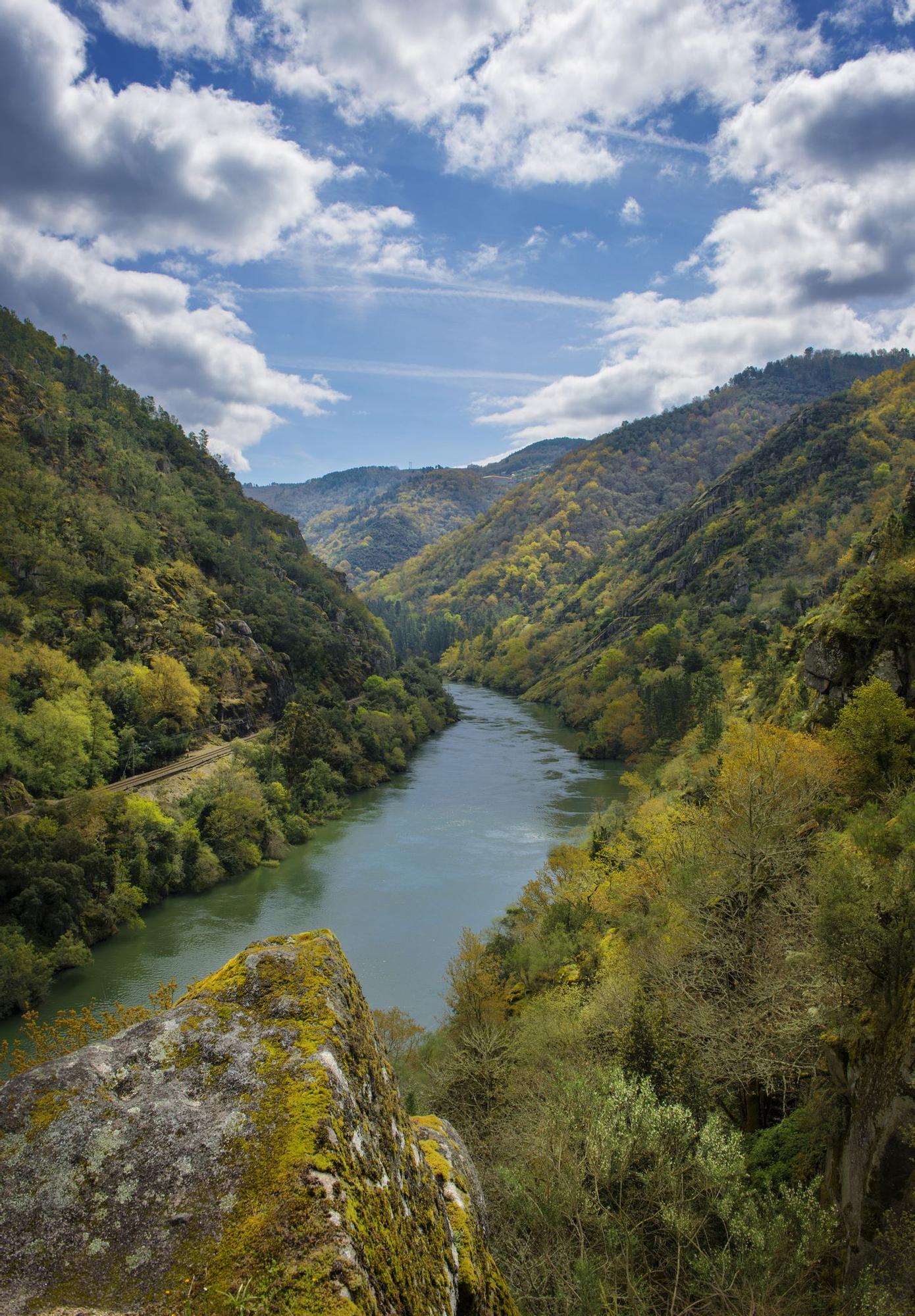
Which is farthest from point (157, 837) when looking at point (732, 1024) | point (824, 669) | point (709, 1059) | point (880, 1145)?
point (880, 1145)

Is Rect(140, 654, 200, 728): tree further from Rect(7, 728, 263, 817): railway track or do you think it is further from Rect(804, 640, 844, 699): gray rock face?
Rect(804, 640, 844, 699): gray rock face

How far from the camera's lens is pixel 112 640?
56.9 meters

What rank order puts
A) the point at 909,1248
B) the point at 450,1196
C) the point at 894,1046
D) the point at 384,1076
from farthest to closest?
1. the point at 894,1046
2. the point at 909,1248
3. the point at 450,1196
4. the point at 384,1076

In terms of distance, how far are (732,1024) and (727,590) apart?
91.7 meters

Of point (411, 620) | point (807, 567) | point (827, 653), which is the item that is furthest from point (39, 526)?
point (411, 620)

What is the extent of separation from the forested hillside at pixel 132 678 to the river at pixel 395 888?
195cm

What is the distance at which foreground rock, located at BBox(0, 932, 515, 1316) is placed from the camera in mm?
3262

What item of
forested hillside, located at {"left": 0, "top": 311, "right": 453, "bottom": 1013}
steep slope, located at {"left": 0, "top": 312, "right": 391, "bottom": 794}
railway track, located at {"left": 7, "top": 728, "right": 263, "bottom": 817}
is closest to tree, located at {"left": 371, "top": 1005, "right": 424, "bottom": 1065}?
forested hillside, located at {"left": 0, "top": 311, "right": 453, "bottom": 1013}

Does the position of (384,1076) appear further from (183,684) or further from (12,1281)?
(183,684)

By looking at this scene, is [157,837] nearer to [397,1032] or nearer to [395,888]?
[395,888]

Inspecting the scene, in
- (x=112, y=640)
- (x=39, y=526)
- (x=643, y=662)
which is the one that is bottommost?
(x=643, y=662)

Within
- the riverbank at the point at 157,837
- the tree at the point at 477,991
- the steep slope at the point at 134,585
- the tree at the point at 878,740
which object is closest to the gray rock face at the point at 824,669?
the tree at the point at 878,740

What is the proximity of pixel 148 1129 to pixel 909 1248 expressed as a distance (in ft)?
26.8

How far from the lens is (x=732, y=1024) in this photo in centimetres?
1505
